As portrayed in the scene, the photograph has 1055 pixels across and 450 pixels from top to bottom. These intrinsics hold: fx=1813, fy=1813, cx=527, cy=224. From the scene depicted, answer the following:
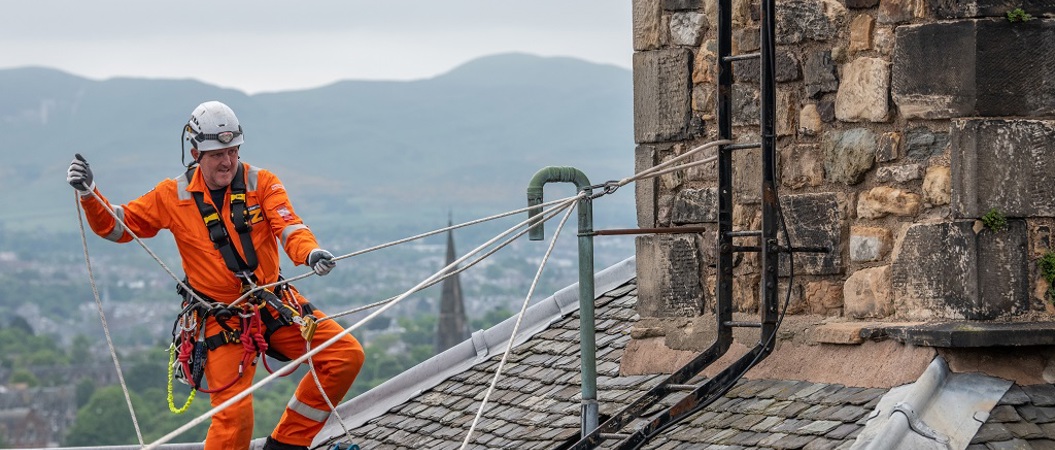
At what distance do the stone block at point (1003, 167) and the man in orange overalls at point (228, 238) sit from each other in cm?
282

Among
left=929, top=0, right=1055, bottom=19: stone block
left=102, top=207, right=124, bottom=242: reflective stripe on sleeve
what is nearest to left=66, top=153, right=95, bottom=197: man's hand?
left=102, top=207, right=124, bottom=242: reflective stripe on sleeve

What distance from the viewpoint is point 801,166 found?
719cm

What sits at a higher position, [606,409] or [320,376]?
[320,376]

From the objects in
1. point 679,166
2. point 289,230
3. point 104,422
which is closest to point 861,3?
point 679,166

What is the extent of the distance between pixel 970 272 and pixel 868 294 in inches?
19.0

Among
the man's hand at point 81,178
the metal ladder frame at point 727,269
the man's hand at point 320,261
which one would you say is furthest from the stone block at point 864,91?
the man's hand at point 81,178

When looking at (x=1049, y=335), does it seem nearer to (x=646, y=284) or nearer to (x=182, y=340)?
(x=646, y=284)

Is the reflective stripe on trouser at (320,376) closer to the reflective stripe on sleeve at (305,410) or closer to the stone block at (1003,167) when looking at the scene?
the reflective stripe on sleeve at (305,410)

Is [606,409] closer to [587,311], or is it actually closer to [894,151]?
[587,311]

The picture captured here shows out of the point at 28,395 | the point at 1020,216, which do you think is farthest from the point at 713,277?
the point at 28,395

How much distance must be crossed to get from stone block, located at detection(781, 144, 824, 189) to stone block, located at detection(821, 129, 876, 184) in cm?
5

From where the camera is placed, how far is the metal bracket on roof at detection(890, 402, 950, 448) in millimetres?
6238

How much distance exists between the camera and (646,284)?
8.06 m

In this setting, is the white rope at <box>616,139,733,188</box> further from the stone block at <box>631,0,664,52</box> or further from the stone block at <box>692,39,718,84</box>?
the stone block at <box>631,0,664,52</box>
